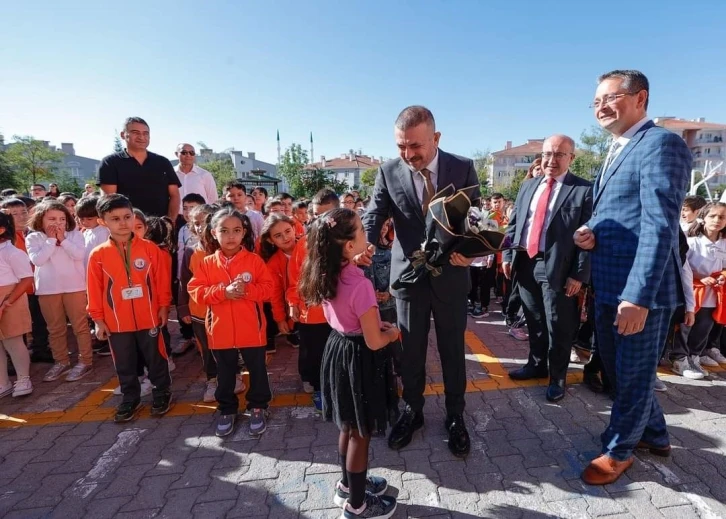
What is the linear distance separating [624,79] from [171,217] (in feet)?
14.8

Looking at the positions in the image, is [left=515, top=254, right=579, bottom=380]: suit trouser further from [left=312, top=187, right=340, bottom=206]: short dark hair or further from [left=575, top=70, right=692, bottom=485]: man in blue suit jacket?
[left=312, top=187, right=340, bottom=206]: short dark hair

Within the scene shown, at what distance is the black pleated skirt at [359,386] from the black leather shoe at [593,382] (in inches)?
86.0

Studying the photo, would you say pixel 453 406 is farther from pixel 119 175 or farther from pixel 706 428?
pixel 119 175

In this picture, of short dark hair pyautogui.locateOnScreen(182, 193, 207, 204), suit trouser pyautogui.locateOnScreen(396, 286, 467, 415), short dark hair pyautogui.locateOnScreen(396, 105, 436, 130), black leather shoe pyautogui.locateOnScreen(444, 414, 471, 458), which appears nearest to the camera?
short dark hair pyautogui.locateOnScreen(396, 105, 436, 130)

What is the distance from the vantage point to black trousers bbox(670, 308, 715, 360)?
3662mm

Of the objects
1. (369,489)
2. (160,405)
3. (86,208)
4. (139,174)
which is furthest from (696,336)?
(86,208)

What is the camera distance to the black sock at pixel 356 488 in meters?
1.94

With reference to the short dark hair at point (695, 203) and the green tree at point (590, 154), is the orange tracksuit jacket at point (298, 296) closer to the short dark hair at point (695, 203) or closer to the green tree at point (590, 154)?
the short dark hair at point (695, 203)

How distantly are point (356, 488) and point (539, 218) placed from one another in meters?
2.54

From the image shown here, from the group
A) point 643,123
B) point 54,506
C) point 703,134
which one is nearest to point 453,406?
point 643,123

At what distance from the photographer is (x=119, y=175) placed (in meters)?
4.17

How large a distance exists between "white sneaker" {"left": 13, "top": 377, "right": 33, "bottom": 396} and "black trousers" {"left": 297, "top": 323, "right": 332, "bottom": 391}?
2.61 metres

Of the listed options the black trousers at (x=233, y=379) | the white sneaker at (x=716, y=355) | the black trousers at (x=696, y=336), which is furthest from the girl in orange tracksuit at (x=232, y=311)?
the white sneaker at (x=716, y=355)

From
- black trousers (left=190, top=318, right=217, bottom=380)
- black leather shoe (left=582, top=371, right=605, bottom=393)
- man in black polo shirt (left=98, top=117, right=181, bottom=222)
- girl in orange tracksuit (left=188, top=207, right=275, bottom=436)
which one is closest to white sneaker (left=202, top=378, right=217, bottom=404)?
black trousers (left=190, top=318, right=217, bottom=380)
